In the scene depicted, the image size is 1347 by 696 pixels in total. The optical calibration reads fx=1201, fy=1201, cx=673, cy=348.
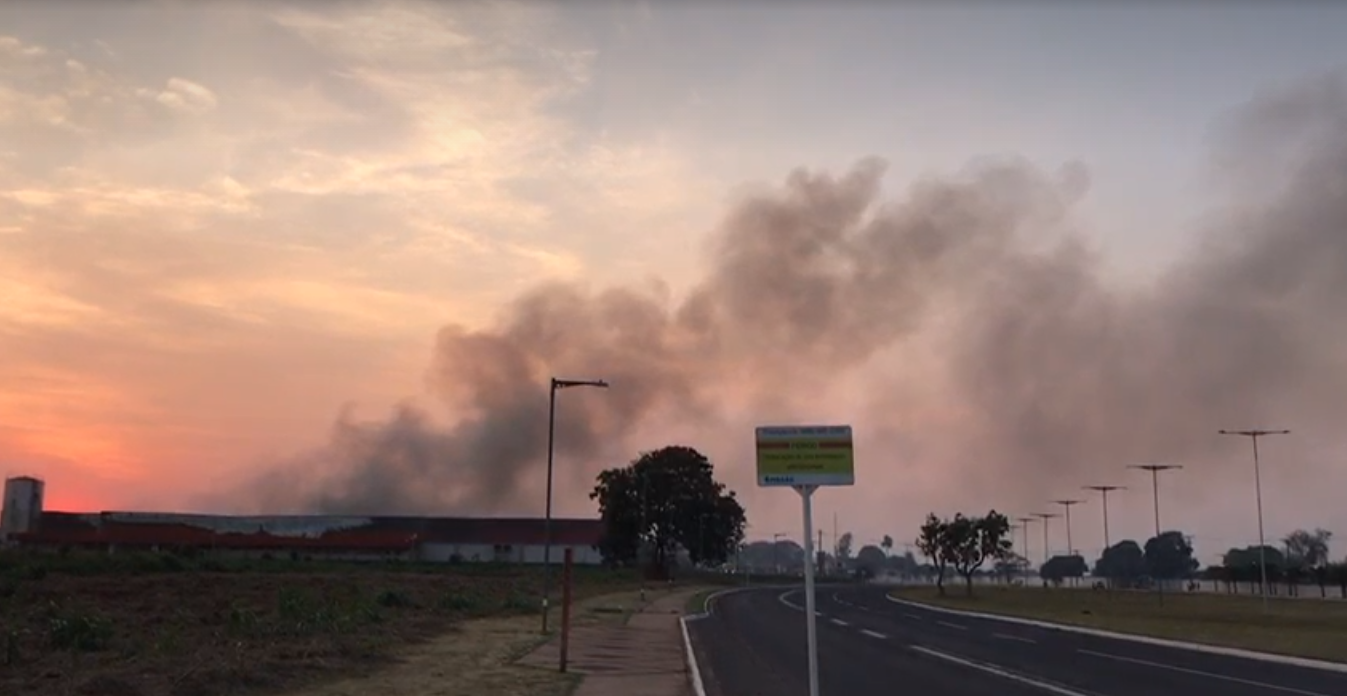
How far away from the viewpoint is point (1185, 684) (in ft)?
82.2

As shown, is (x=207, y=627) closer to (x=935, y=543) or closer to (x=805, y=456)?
(x=805, y=456)

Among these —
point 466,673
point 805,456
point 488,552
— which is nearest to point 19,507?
point 488,552

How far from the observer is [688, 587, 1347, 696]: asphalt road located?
2425 cm

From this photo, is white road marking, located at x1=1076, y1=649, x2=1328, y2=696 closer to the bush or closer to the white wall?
the bush

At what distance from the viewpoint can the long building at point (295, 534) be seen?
402ft

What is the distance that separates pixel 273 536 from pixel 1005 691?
114646mm

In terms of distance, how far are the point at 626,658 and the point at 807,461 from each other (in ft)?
53.9

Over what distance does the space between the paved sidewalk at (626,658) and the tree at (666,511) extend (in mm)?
74369

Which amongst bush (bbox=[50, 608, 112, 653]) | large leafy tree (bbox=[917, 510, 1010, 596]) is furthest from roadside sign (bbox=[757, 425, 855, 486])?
large leafy tree (bbox=[917, 510, 1010, 596])

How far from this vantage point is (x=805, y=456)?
15.1m

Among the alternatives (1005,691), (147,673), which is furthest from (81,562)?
(1005,691)

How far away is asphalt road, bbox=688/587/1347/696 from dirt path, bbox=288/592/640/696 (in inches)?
142

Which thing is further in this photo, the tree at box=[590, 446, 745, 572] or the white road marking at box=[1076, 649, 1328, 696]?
the tree at box=[590, 446, 745, 572]

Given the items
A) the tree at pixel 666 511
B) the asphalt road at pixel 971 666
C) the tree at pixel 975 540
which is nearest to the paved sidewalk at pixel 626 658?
the asphalt road at pixel 971 666
